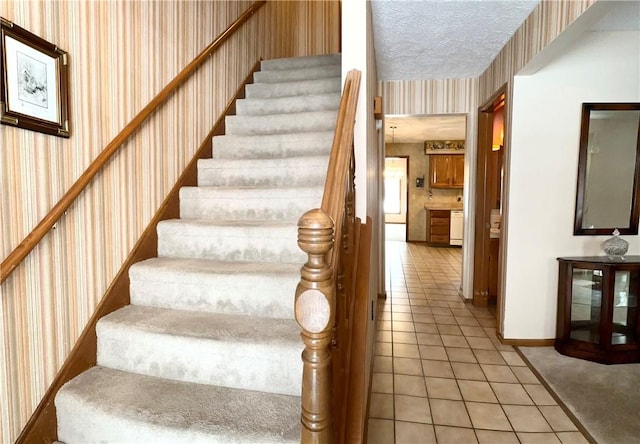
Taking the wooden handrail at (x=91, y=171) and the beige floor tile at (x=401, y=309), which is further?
the beige floor tile at (x=401, y=309)

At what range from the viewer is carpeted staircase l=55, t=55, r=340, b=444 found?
3.90ft

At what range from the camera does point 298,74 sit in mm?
3359

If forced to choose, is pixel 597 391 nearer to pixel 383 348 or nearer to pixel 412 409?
pixel 412 409

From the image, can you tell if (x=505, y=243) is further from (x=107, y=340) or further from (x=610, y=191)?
(x=107, y=340)

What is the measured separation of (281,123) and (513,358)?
2719 mm

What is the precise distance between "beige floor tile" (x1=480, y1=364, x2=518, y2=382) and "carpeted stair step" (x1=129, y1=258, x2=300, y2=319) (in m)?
1.86

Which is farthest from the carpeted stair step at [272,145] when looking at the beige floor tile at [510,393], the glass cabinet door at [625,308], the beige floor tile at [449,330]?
the glass cabinet door at [625,308]

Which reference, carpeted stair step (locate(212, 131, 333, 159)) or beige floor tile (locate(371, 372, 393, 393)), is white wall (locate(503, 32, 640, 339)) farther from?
carpeted stair step (locate(212, 131, 333, 159))

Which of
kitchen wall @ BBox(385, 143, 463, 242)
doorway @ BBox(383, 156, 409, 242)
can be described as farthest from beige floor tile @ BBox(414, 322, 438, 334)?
doorway @ BBox(383, 156, 409, 242)

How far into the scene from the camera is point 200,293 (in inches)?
65.7

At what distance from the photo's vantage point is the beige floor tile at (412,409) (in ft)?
6.80

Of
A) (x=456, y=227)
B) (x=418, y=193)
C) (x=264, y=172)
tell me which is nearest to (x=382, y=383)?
(x=264, y=172)

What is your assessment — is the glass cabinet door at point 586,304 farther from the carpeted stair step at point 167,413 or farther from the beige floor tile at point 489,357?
the carpeted stair step at point 167,413

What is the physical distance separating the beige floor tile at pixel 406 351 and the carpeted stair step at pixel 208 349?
1683mm
